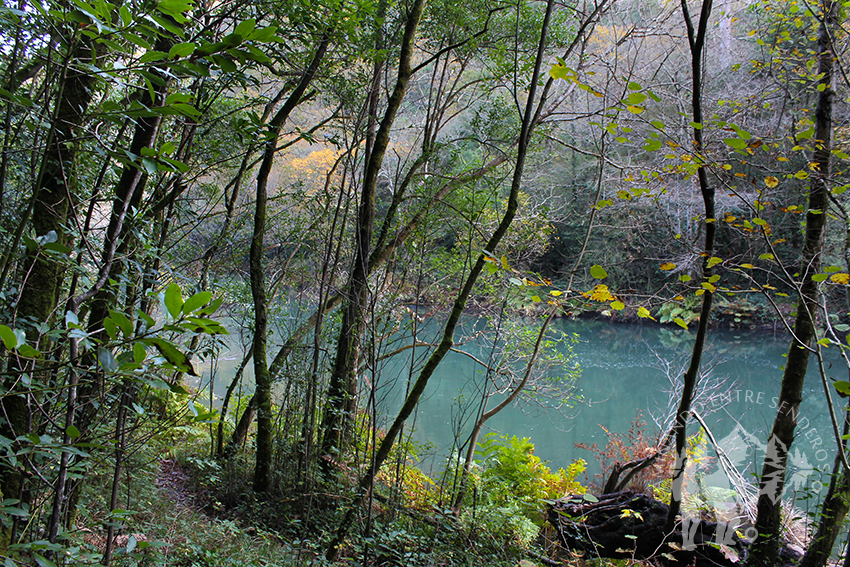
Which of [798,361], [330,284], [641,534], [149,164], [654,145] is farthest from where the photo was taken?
[641,534]

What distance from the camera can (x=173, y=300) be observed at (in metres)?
0.54

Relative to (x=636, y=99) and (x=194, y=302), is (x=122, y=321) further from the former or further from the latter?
(x=636, y=99)

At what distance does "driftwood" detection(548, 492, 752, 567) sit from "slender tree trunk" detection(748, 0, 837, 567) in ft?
0.67

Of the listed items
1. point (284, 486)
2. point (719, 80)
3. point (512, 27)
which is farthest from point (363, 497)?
point (719, 80)

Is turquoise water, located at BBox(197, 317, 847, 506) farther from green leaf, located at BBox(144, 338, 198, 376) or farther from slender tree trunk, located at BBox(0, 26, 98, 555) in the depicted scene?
green leaf, located at BBox(144, 338, 198, 376)

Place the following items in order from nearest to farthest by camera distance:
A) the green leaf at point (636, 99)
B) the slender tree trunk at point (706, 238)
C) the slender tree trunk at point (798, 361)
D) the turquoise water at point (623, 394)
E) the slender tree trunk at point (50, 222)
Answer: the slender tree trunk at point (50, 222) < the green leaf at point (636, 99) < the slender tree trunk at point (706, 238) < the slender tree trunk at point (798, 361) < the turquoise water at point (623, 394)

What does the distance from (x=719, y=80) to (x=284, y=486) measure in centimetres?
1254

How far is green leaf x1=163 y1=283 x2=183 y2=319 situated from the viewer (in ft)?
1.75

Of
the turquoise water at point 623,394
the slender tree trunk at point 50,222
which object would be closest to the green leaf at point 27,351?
the slender tree trunk at point 50,222

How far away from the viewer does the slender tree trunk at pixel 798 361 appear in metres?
2.26

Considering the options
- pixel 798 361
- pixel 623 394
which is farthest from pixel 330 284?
pixel 623 394

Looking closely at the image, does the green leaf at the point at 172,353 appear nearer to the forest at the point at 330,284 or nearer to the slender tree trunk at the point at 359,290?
the forest at the point at 330,284

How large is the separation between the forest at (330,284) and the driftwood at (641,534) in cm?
2

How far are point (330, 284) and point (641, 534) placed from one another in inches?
104
